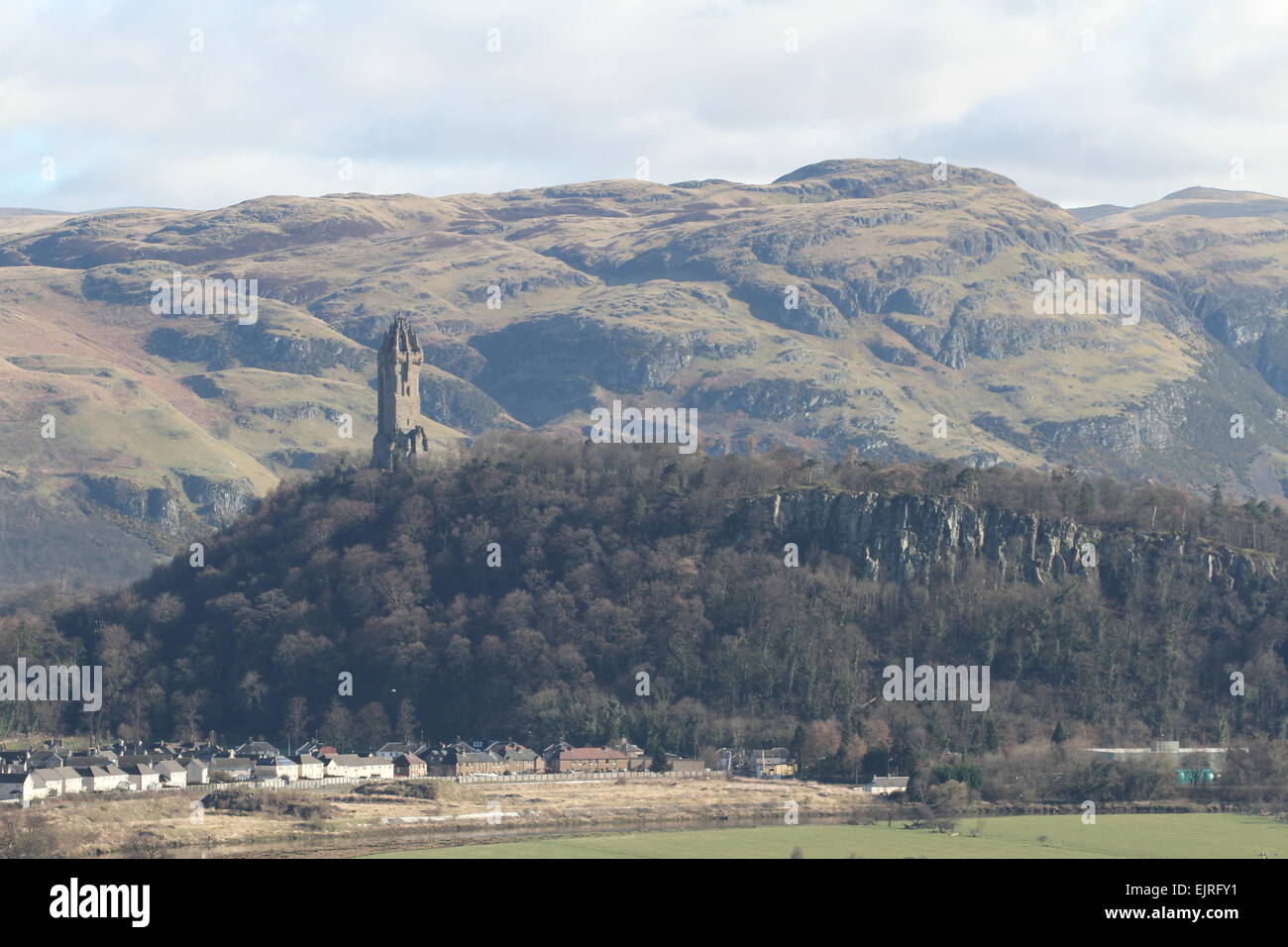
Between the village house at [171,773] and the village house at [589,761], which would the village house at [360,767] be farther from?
the village house at [589,761]

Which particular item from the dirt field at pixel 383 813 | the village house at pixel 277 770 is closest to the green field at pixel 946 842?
the dirt field at pixel 383 813

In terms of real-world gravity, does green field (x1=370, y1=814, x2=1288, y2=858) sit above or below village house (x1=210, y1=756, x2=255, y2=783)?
below

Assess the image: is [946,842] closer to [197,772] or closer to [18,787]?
[197,772]

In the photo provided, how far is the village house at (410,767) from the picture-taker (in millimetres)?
138625

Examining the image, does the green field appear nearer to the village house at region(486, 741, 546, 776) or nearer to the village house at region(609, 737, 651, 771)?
the village house at region(609, 737, 651, 771)

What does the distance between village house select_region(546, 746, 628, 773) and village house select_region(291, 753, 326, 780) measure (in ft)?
52.8

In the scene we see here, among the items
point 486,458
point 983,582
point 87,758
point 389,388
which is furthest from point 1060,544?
point 87,758

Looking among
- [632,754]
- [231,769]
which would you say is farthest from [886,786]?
[231,769]

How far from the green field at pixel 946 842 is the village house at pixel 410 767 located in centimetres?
2482

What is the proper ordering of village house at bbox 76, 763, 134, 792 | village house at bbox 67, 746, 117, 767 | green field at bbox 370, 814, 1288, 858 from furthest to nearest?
village house at bbox 67, 746, 117, 767, village house at bbox 76, 763, 134, 792, green field at bbox 370, 814, 1288, 858

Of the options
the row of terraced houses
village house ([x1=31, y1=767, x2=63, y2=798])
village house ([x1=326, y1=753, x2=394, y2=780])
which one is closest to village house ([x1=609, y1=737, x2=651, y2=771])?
the row of terraced houses

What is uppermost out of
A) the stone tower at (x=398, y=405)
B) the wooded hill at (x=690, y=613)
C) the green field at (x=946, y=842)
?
the stone tower at (x=398, y=405)

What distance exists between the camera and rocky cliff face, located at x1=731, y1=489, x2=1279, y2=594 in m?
169

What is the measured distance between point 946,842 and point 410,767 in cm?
4210
